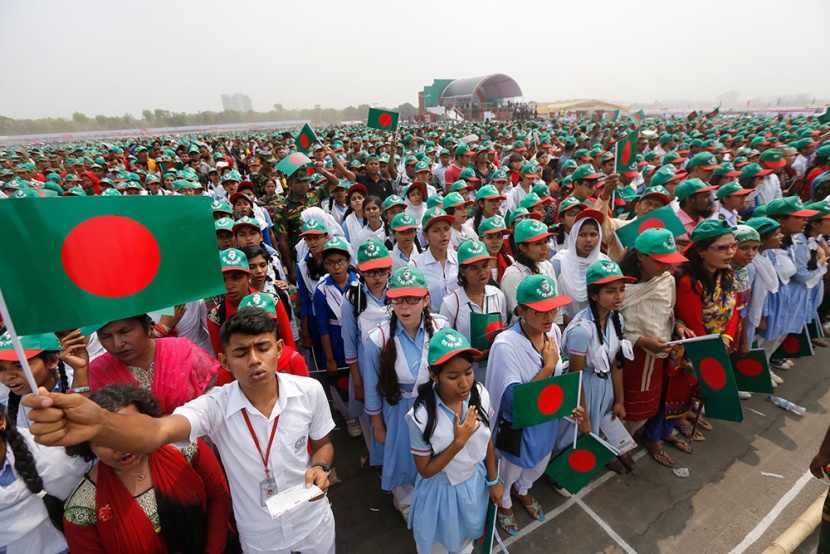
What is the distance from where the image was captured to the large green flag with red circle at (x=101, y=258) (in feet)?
4.52

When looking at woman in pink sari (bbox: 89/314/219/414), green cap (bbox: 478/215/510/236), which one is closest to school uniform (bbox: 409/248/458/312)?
green cap (bbox: 478/215/510/236)

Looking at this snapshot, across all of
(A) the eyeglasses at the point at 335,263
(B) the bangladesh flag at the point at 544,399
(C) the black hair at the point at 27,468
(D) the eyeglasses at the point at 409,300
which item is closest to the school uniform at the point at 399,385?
(D) the eyeglasses at the point at 409,300

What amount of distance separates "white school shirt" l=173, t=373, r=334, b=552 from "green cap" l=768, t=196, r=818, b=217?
16.7 ft

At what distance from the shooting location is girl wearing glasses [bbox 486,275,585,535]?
2684mm

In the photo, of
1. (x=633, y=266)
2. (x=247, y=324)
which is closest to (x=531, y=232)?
(x=633, y=266)

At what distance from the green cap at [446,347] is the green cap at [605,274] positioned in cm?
132

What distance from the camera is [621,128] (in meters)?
21.6

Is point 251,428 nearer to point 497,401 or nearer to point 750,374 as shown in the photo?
point 497,401

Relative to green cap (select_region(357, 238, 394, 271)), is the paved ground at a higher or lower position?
lower

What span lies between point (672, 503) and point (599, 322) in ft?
5.82

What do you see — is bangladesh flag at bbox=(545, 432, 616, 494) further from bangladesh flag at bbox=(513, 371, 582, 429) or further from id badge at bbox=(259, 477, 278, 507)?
id badge at bbox=(259, 477, 278, 507)

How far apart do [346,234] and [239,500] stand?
4530 mm

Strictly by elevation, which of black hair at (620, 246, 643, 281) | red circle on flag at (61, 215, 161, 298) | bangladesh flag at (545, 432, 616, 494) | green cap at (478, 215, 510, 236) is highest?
red circle on flag at (61, 215, 161, 298)

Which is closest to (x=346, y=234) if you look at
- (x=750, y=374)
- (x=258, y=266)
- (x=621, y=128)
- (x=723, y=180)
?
→ (x=258, y=266)
